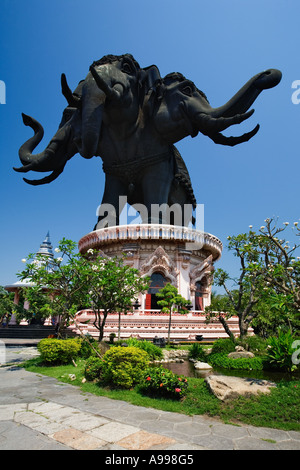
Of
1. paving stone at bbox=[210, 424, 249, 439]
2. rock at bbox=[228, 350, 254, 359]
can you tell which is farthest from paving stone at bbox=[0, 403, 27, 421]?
rock at bbox=[228, 350, 254, 359]

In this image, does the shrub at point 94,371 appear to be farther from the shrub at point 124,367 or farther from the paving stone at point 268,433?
the paving stone at point 268,433

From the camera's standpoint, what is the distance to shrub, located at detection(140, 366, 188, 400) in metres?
6.29

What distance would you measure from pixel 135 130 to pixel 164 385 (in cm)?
2347

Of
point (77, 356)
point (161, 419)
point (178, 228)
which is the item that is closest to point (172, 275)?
point (178, 228)

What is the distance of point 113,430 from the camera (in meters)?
4.46

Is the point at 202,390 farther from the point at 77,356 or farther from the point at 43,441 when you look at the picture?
the point at 77,356

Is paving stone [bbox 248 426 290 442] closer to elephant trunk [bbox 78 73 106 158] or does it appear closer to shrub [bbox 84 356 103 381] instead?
shrub [bbox 84 356 103 381]

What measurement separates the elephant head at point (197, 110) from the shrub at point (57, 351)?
701 inches

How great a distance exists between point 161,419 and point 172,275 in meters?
19.6

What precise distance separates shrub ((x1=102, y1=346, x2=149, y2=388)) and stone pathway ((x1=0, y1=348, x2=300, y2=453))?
3.09 feet

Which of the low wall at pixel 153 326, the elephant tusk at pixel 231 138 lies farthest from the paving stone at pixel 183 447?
the elephant tusk at pixel 231 138

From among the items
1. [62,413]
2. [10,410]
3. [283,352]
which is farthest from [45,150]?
[62,413]
